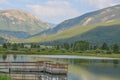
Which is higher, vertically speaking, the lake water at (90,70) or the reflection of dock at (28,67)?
the reflection of dock at (28,67)

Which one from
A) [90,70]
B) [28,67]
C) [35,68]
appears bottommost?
[90,70]

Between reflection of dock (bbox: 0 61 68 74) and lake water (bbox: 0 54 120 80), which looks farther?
reflection of dock (bbox: 0 61 68 74)

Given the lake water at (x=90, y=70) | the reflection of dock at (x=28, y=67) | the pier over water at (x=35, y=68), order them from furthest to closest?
the reflection of dock at (x=28, y=67) → the pier over water at (x=35, y=68) → the lake water at (x=90, y=70)

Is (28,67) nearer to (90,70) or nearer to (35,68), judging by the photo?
(35,68)

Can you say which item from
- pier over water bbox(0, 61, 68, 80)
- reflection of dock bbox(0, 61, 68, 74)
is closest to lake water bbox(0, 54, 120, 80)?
pier over water bbox(0, 61, 68, 80)

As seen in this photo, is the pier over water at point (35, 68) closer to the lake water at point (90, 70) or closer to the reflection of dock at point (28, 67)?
the reflection of dock at point (28, 67)

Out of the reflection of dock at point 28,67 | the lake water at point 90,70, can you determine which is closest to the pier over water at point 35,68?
the reflection of dock at point 28,67

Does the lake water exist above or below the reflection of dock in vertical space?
below

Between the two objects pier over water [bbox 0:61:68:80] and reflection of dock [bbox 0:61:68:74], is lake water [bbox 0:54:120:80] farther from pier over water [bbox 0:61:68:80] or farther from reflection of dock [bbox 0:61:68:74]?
reflection of dock [bbox 0:61:68:74]

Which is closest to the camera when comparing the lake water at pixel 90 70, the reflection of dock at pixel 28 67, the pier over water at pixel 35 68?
the lake water at pixel 90 70

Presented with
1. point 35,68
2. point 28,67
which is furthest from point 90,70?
point 28,67

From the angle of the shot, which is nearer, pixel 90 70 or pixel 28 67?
pixel 28 67

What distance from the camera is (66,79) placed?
6769 cm

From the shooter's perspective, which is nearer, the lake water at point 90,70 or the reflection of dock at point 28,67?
the lake water at point 90,70
